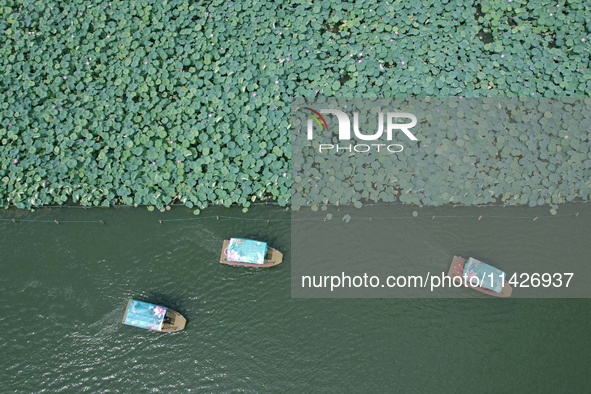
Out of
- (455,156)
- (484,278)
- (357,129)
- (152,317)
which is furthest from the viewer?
(357,129)

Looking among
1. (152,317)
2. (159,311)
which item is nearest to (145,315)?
(152,317)

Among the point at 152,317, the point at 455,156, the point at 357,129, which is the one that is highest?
the point at 357,129

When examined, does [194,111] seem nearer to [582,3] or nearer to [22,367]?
[22,367]

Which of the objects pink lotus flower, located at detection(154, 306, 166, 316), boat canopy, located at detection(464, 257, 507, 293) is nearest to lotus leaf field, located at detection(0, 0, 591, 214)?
boat canopy, located at detection(464, 257, 507, 293)

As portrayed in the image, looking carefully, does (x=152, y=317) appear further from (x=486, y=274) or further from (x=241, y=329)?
(x=486, y=274)

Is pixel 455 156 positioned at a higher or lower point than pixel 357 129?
lower

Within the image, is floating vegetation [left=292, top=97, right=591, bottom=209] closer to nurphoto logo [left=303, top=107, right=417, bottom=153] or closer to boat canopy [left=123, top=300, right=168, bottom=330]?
nurphoto logo [left=303, top=107, right=417, bottom=153]
